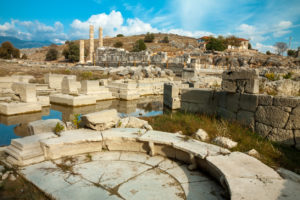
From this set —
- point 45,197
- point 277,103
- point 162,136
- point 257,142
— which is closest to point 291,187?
point 257,142

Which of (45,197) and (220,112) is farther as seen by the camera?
(220,112)

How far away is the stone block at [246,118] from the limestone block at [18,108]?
8.29 m

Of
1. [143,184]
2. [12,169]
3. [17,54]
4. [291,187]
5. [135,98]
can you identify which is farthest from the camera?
[17,54]

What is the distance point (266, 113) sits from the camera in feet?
13.7

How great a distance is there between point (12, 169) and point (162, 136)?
8.25ft

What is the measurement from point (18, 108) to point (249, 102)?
28.4ft

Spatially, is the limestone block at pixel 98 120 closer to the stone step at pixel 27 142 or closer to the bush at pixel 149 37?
the stone step at pixel 27 142

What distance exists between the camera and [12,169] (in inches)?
113

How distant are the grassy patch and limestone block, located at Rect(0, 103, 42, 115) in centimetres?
630

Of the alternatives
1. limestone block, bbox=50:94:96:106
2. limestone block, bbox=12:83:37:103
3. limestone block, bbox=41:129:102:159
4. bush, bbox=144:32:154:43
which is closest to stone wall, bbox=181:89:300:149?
limestone block, bbox=41:129:102:159

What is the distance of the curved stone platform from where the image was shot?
209 centimetres

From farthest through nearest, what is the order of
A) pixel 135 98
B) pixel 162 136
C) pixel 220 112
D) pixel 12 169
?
pixel 135 98, pixel 220 112, pixel 162 136, pixel 12 169

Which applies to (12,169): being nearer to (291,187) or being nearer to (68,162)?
(68,162)

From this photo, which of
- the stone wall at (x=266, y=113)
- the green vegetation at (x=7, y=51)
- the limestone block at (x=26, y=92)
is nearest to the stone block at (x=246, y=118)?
the stone wall at (x=266, y=113)
